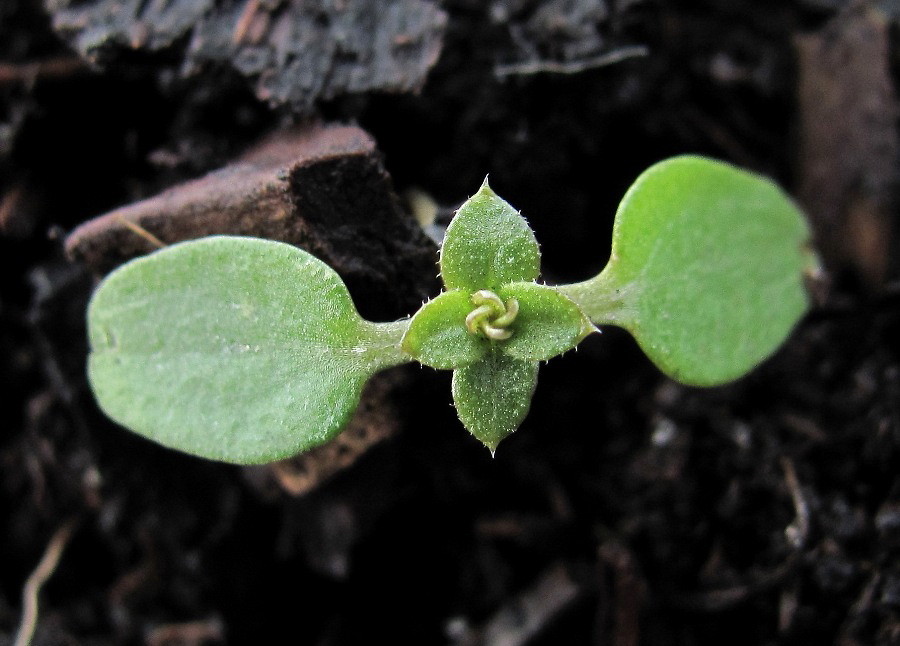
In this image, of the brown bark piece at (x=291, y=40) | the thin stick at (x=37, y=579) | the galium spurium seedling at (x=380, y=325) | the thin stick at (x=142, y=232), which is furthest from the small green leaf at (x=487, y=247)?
the thin stick at (x=37, y=579)

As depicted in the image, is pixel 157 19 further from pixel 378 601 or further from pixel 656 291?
pixel 378 601

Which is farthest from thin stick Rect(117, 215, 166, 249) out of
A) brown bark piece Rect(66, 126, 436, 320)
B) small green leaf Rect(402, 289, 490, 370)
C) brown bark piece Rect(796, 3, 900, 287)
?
brown bark piece Rect(796, 3, 900, 287)

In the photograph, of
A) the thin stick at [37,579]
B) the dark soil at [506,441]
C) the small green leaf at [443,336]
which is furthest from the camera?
the thin stick at [37,579]

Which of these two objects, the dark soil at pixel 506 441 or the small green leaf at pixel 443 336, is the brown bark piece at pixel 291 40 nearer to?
the dark soil at pixel 506 441

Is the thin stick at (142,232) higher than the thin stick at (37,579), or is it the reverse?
the thin stick at (142,232)

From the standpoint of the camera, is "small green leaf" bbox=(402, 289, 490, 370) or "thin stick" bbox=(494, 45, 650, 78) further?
"thin stick" bbox=(494, 45, 650, 78)

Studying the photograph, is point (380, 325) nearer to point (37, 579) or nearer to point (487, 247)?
point (487, 247)

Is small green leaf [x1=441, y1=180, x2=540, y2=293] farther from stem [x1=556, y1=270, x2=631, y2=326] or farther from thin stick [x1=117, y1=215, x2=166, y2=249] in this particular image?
thin stick [x1=117, y1=215, x2=166, y2=249]

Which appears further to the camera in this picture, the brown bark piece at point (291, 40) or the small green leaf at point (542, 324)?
the brown bark piece at point (291, 40)
